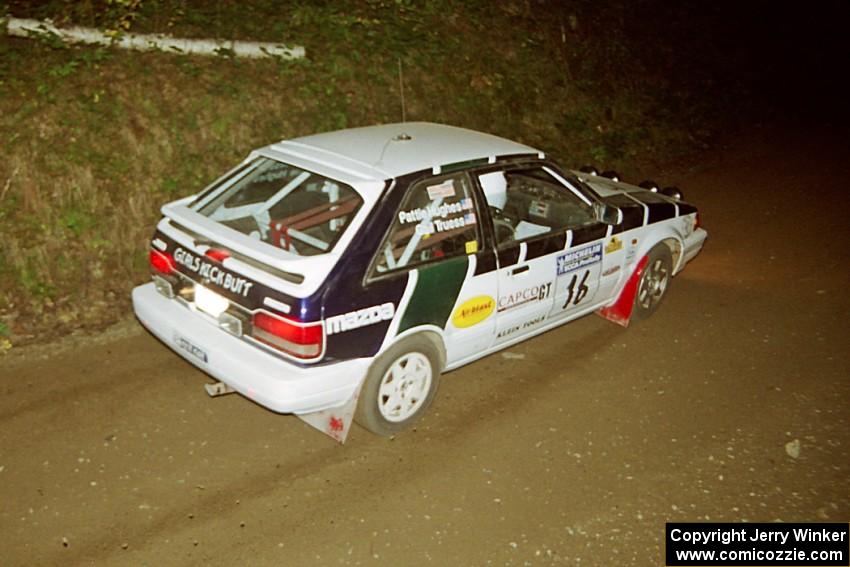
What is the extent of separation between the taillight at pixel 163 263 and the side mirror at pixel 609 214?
3021mm

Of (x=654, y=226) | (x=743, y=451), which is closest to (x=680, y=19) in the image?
(x=654, y=226)

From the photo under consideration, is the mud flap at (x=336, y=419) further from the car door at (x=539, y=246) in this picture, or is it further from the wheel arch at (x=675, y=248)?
the wheel arch at (x=675, y=248)

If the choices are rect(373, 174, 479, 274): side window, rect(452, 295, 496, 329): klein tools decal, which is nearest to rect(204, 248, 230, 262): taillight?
rect(373, 174, 479, 274): side window

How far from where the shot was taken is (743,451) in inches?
191

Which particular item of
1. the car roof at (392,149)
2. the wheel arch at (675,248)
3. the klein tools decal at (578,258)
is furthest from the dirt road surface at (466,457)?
the car roof at (392,149)

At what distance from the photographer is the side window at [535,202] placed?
219 inches

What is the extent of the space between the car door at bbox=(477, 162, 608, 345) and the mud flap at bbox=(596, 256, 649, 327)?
52 cm

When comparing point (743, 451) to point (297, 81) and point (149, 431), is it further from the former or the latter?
point (297, 81)

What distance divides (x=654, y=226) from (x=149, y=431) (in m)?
4.14

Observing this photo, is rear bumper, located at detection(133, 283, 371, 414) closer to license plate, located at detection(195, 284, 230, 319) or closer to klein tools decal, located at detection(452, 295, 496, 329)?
license plate, located at detection(195, 284, 230, 319)

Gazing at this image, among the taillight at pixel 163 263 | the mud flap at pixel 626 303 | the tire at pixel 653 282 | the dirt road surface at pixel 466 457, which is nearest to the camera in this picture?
the dirt road surface at pixel 466 457

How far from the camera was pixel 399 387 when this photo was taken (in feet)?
15.7

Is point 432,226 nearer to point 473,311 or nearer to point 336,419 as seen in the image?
point 473,311

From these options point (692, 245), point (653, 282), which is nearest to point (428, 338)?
point (653, 282)
